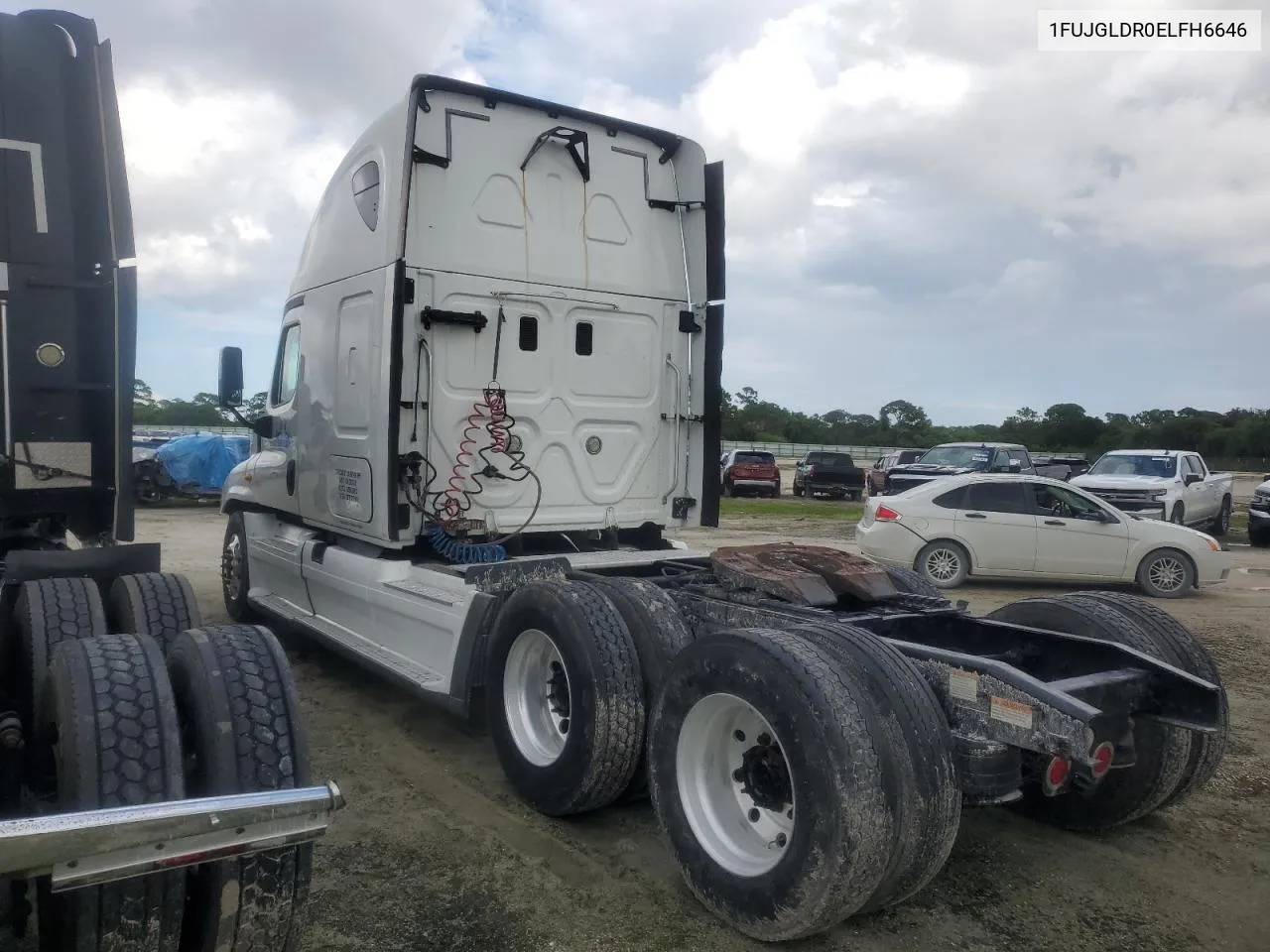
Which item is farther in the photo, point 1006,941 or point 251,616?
point 251,616

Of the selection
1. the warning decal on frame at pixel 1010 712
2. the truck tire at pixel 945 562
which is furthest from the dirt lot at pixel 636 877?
the truck tire at pixel 945 562

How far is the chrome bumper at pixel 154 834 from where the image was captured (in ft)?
6.19

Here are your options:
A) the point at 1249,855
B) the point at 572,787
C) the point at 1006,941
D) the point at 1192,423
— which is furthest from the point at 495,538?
the point at 1192,423

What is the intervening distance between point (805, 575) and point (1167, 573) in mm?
9030

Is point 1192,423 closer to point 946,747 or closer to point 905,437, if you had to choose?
point 905,437

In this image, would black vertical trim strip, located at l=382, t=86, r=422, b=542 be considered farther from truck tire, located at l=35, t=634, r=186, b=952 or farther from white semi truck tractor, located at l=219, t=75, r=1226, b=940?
truck tire, located at l=35, t=634, r=186, b=952

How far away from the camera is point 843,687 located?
131 inches

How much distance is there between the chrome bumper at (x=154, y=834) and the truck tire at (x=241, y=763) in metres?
0.39

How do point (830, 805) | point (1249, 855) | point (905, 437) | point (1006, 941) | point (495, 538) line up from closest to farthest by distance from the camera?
point (830, 805) → point (1006, 941) → point (1249, 855) → point (495, 538) → point (905, 437)

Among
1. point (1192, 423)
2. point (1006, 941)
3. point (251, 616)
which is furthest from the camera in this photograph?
point (1192, 423)

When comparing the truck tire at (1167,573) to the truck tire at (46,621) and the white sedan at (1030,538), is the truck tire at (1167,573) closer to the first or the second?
the white sedan at (1030,538)

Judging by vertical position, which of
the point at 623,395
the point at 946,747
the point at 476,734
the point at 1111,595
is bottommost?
the point at 476,734

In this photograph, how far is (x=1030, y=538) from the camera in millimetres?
12023

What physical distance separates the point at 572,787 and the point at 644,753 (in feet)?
1.13
